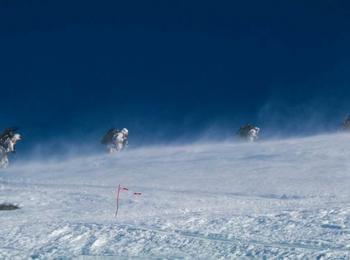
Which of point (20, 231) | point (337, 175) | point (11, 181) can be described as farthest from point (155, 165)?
point (20, 231)

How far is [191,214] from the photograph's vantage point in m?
19.8

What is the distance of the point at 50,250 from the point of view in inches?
555

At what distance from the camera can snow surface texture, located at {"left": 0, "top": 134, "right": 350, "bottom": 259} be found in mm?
13647

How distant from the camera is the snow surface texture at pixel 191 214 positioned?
1365cm

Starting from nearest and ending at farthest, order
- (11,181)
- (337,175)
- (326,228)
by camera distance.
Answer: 1. (326,228)
2. (337,175)
3. (11,181)

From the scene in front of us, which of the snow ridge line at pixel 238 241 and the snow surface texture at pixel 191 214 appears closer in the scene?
the snow ridge line at pixel 238 241

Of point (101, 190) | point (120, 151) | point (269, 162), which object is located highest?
point (120, 151)

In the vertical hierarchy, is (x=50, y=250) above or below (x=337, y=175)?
below

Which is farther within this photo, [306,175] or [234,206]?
[306,175]

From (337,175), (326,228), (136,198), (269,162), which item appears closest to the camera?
(326,228)

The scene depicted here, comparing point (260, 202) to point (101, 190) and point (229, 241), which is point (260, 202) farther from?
point (101, 190)

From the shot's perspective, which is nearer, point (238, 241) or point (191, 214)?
point (238, 241)

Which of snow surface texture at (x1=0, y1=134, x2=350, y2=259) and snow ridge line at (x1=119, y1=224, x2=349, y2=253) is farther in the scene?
snow surface texture at (x1=0, y1=134, x2=350, y2=259)

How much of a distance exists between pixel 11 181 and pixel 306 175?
25.4 metres
